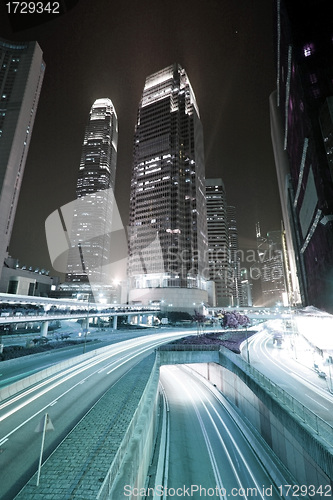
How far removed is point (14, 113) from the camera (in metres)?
93.3

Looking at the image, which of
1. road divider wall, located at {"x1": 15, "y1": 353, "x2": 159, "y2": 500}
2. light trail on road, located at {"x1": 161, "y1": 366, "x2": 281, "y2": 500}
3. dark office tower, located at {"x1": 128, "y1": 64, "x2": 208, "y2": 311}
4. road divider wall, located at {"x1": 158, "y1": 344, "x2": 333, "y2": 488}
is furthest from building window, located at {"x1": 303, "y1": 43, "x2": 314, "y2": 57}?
road divider wall, located at {"x1": 15, "y1": 353, "x2": 159, "y2": 500}

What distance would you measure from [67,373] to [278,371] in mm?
25458

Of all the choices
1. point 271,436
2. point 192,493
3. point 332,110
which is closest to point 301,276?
point 332,110

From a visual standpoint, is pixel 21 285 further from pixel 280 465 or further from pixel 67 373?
pixel 280 465

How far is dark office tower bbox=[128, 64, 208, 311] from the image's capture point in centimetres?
12650

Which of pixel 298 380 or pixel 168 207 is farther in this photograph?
pixel 168 207

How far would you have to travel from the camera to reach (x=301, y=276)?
119 m

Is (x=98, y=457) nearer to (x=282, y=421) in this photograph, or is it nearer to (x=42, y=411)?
(x=42, y=411)

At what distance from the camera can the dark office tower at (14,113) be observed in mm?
82500

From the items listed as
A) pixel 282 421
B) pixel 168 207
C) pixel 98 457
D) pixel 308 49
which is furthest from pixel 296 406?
pixel 168 207

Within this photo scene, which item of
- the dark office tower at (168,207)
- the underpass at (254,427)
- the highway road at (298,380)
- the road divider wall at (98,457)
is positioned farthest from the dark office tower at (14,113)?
the highway road at (298,380)

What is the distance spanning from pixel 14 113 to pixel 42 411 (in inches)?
4474

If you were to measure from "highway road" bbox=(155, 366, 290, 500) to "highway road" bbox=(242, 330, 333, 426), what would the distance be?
636 centimetres

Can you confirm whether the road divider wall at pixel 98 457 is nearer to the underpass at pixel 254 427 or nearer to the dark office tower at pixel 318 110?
the underpass at pixel 254 427
